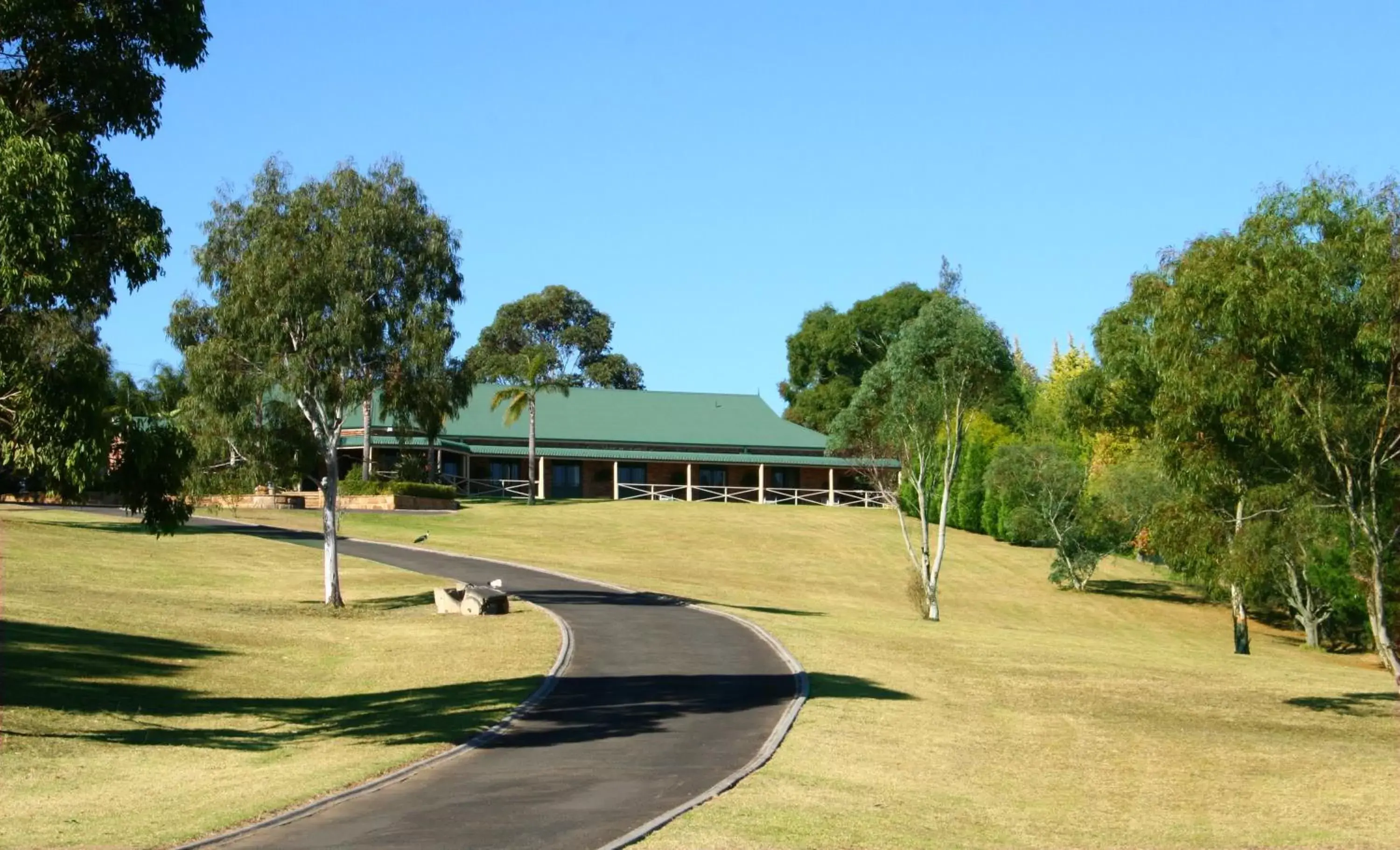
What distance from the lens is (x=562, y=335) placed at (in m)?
116

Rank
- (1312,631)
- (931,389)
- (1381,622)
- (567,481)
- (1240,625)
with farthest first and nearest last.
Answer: (567,481) → (1312,631) → (1240,625) → (931,389) → (1381,622)

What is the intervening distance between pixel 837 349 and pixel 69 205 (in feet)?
289

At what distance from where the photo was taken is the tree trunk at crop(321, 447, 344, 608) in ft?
109

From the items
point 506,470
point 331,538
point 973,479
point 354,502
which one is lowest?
point 331,538

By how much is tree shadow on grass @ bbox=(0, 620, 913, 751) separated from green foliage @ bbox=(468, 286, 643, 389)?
9169 cm

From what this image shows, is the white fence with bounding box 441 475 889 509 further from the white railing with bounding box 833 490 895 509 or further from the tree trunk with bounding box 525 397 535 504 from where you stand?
the tree trunk with bounding box 525 397 535 504

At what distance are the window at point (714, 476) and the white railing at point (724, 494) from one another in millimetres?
1406

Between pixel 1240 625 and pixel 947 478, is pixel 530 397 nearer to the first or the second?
pixel 947 478

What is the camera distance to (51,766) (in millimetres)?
15750

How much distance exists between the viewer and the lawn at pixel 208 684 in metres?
14.2

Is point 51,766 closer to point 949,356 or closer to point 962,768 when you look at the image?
point 962,768

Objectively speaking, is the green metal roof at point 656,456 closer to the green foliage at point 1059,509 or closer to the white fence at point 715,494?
the white fence at point 715,494

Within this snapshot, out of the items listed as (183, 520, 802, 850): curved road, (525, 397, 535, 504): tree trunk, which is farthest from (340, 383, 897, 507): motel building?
(183, 520, 802, 850): curved road

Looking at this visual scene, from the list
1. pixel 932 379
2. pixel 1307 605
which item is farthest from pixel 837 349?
pixel 932 379
